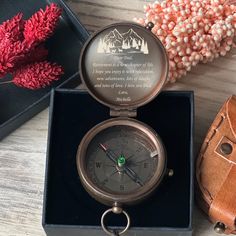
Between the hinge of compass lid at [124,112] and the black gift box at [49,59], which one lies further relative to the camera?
the black gift box at [49,59]

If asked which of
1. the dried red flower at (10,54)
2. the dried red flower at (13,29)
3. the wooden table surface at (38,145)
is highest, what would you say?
the dried red flower at (13,29)

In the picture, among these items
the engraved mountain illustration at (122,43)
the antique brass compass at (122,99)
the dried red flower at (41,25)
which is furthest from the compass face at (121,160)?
the dried red flower at (41,25)

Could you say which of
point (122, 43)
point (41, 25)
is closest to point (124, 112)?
point (122, 43)

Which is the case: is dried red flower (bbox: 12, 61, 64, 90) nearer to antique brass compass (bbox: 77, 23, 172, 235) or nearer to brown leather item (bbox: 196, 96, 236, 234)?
antique brass compass (bbox: 77, 23, 172, 235)

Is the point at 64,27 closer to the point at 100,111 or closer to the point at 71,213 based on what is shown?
the point at 100,111

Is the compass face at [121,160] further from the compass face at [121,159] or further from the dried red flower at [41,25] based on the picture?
the dried red flower at [41,25]

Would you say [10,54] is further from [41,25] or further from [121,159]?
[121,159]
